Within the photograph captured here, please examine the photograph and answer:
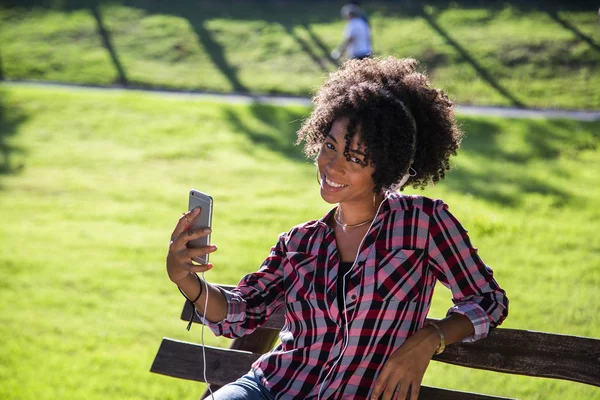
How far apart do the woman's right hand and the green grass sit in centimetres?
238

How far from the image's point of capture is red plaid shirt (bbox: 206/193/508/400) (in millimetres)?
2646

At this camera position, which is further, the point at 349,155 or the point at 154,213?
the point at 154,213

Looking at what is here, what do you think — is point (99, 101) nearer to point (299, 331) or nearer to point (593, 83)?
point (593, 83)

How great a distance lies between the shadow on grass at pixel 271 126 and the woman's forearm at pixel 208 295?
8.12m

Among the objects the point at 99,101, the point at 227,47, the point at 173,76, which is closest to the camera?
the point at 99,101

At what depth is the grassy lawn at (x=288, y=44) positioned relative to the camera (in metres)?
15.5

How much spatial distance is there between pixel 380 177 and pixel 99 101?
41.2 ft

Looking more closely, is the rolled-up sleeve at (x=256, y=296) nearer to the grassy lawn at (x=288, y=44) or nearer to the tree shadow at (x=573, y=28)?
the grassy lawn at (x=288, y=44)

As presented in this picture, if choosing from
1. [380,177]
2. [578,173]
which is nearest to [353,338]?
[380,177]

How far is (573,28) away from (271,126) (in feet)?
28.3

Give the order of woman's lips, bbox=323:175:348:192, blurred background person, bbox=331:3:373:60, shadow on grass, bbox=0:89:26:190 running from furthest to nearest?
blurred background person, bbox=331:3:373:60 → shadow on grass, bbox=0:89:26:190 → woman's lips, bbox=323:175:348:192

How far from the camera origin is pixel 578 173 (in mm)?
9461

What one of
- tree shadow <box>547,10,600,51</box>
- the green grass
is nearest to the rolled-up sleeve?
the green grass

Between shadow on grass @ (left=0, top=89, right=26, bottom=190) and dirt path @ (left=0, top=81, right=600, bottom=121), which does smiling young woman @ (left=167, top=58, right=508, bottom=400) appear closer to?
shadow on grass @ (left=0, top=89, right=26, bottom=190)
